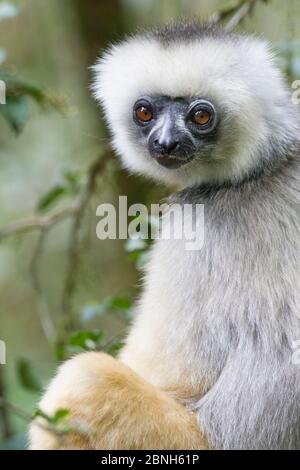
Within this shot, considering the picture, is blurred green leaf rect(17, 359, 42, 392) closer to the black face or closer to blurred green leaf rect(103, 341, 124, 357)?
blurred green leaf rect(103, 341, 124, 357)

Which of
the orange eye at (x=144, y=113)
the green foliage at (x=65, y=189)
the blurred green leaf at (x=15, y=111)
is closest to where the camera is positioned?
the orange eye at (x=144, y=113)

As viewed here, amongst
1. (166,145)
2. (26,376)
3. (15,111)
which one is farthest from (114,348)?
(15,111)

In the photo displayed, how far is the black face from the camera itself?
18.6 ft

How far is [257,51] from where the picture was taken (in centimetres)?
588

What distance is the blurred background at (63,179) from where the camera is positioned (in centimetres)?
700

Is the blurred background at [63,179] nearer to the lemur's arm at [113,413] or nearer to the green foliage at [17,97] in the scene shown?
the green foliage at [17,97]

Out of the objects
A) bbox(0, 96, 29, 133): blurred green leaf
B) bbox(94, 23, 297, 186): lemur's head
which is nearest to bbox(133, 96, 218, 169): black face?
bbox(94, 23, 297, 186): lemur's head

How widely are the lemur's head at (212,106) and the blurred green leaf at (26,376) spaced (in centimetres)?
229

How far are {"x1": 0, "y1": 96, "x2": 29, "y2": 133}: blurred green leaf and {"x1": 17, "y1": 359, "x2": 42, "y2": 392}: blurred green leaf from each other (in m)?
2.11

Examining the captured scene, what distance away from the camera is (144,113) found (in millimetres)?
5984

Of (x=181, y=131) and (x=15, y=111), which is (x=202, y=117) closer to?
(x=181, y=131)

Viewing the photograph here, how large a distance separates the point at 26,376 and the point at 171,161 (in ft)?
8.39

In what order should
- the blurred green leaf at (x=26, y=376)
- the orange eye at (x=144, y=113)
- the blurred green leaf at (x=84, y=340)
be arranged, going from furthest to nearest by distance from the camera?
the blurred green leaf at (x=26, y=376) → the blurred green leaf at (x=84, y=340) → the orange eye at (x=144, y=113)

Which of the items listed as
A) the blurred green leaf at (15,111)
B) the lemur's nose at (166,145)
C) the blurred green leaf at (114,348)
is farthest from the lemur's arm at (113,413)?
the blurred green leaf at (15,111)
